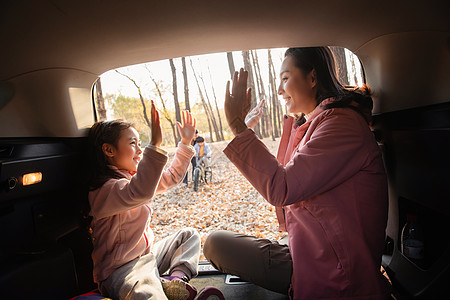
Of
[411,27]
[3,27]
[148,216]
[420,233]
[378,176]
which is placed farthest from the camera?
[148,216]

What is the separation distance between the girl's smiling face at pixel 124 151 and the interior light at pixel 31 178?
417 mm

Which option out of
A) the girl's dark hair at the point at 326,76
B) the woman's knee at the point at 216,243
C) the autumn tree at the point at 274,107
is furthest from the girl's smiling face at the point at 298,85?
the autumn tree at the point at 274,107

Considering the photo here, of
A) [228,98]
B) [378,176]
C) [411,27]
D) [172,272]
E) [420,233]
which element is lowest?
[172,272]

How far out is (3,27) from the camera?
104cm

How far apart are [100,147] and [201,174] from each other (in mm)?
2876

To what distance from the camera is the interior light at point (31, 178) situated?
1077mm

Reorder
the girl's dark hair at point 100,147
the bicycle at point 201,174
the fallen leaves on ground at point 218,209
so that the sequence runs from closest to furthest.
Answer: the girl's dark hair at point 100,147 → the fallen leaves on ground at point 218,209 → the bicycle at point 201,174

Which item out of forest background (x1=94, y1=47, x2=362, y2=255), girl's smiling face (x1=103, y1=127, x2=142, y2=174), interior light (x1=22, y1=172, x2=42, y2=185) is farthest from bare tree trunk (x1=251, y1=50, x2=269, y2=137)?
interior light (x1=22, y1=172, x2=42, y2=185)

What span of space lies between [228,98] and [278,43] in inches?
23.7

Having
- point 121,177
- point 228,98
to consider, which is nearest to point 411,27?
point 228,98

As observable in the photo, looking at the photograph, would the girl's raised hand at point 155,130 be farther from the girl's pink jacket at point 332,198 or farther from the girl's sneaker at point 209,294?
the girl's sneaker at point 209,294

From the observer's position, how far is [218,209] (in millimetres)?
3547

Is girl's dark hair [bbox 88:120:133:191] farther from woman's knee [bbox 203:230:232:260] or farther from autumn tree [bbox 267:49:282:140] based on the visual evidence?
autumn tree [bbox 267:49:282:140]

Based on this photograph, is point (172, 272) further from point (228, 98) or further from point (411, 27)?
point (411, 27)
